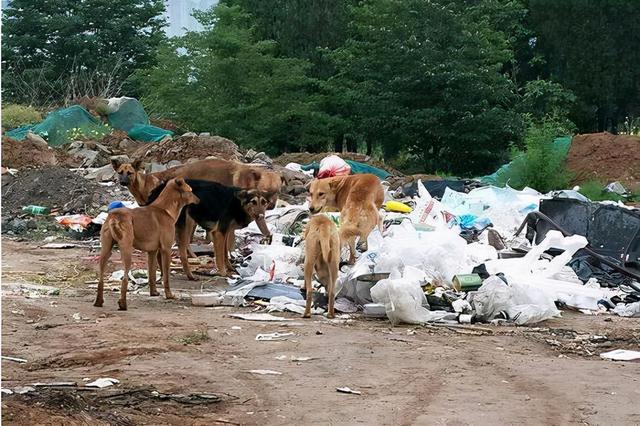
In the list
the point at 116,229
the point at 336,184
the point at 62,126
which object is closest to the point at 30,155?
the point at 62,126

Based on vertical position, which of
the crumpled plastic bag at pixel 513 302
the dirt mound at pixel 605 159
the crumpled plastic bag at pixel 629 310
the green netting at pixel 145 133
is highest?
the green netting at pixel 145 133

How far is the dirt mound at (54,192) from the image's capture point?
19.5m

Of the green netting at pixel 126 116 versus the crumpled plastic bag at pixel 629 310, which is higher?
the green netting at pixel 126 116

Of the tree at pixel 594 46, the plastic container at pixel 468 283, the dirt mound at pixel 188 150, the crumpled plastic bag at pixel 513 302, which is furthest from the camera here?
the tree at pixel 594 46

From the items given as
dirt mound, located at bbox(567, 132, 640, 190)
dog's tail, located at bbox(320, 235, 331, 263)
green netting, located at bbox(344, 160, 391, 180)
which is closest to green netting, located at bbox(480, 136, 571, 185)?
dirt mound, located at bbox(567, 132, 640, 190)

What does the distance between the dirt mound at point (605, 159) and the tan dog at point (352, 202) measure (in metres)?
13.2

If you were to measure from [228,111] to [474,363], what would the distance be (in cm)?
2802

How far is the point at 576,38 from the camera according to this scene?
130ft

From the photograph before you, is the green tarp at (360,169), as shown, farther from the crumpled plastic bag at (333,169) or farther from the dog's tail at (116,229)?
the dog's tail at (116,229)

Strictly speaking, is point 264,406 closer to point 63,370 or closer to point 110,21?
point 63,370

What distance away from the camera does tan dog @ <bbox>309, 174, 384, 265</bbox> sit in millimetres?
11836

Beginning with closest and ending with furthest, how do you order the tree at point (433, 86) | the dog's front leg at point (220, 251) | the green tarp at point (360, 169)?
1. the dog's front leg at point (220, 251)
2. the green tarp at point (360, 169)
3. the tree at point (433, 86)

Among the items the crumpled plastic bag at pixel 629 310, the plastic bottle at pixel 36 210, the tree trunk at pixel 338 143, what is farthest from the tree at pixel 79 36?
the crumpled plastic bag at pixel 629 310

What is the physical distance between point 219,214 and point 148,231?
2.14 m
